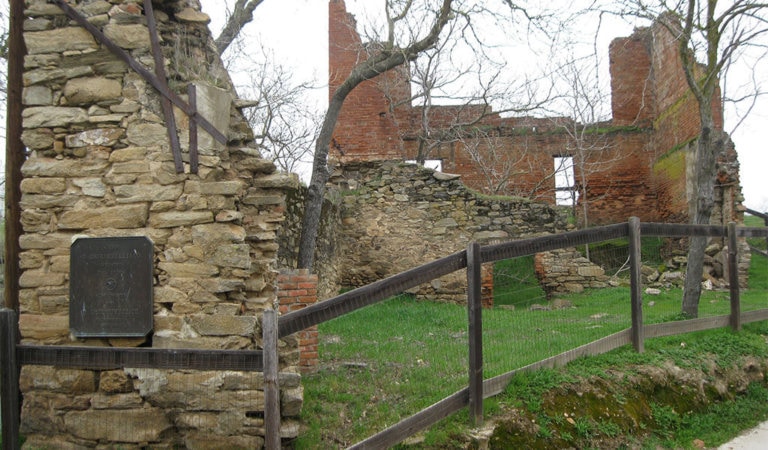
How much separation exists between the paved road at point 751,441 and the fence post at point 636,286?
1.03m

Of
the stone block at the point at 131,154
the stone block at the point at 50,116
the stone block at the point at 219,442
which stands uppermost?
the stone block at the point at 50,116

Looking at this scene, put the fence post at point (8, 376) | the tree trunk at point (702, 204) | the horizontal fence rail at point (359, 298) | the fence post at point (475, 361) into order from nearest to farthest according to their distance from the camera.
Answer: the horizontal fence rail at point (359, 298), the fence post at point (8, 376), the fence post at point (475, 361), the tree trunk at point (702, 204)

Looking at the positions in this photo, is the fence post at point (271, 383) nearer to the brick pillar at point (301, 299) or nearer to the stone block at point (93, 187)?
the stone block at point (93, 187)

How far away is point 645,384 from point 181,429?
12.6 ft

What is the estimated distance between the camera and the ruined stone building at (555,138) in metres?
16.5

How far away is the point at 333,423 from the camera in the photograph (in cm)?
438

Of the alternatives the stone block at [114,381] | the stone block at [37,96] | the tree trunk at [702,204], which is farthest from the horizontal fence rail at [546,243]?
the stone block at [37,96]

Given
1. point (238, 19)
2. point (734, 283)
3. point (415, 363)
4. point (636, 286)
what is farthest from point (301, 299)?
point (238, 19)

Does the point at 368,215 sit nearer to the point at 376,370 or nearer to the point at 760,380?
the point at 376,370

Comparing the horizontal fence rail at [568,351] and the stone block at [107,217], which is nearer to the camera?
the horizontal fence rail at [568,351]

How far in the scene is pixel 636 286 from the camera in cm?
529

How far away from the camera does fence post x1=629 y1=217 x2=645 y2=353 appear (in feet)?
17.4

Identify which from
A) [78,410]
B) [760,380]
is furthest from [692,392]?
[78,410]

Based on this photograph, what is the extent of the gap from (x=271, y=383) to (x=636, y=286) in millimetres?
3728
